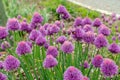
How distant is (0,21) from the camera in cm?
669

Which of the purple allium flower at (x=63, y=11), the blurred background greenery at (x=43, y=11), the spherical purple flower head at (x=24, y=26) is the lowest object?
the blurred background greenery at (x=43, y=11)

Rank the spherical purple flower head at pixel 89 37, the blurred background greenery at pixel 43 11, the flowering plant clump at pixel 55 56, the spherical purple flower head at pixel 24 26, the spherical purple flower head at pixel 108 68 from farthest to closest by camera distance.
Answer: the blurred background greenery at pixel 43 11 → the spherical purple flower head at pixel 24 26 → the spherical purple flower head at pixel 89 37 → the flowering plant clump at pixel 55 56 → the spherical purple flower head at pixel 108 68

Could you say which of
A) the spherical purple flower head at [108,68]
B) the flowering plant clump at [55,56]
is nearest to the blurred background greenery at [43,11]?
the flowering plant clump at [55,56]

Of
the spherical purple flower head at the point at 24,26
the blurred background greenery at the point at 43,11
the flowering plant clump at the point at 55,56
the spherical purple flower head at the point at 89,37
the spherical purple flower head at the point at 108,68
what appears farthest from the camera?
the blurred background greenery at the point at 43,11

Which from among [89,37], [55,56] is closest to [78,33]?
[89,37]

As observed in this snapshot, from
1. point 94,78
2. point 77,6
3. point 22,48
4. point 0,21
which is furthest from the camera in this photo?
point 77,6

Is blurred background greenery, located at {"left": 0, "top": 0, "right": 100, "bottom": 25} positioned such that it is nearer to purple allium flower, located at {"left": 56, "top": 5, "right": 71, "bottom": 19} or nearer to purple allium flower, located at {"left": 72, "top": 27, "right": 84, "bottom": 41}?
purple allium flower, located at {"left": 56, "top": 5, "right": 71, "bottom": 19}

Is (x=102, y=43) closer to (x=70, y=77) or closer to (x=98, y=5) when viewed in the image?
(x=70, y=77)

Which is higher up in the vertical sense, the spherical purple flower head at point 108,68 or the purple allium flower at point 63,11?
the purple allium flower at point 63,11

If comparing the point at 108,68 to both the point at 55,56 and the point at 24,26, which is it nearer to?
the point at 55,56

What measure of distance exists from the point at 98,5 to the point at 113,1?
544mm

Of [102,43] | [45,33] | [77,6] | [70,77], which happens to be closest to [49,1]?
[77,6]

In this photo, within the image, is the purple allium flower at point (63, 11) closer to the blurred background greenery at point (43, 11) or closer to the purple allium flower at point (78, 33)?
the purple allium flower at point (78, 33)

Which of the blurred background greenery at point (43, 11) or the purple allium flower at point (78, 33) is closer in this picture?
the purple allium flower at point (78, 33)
